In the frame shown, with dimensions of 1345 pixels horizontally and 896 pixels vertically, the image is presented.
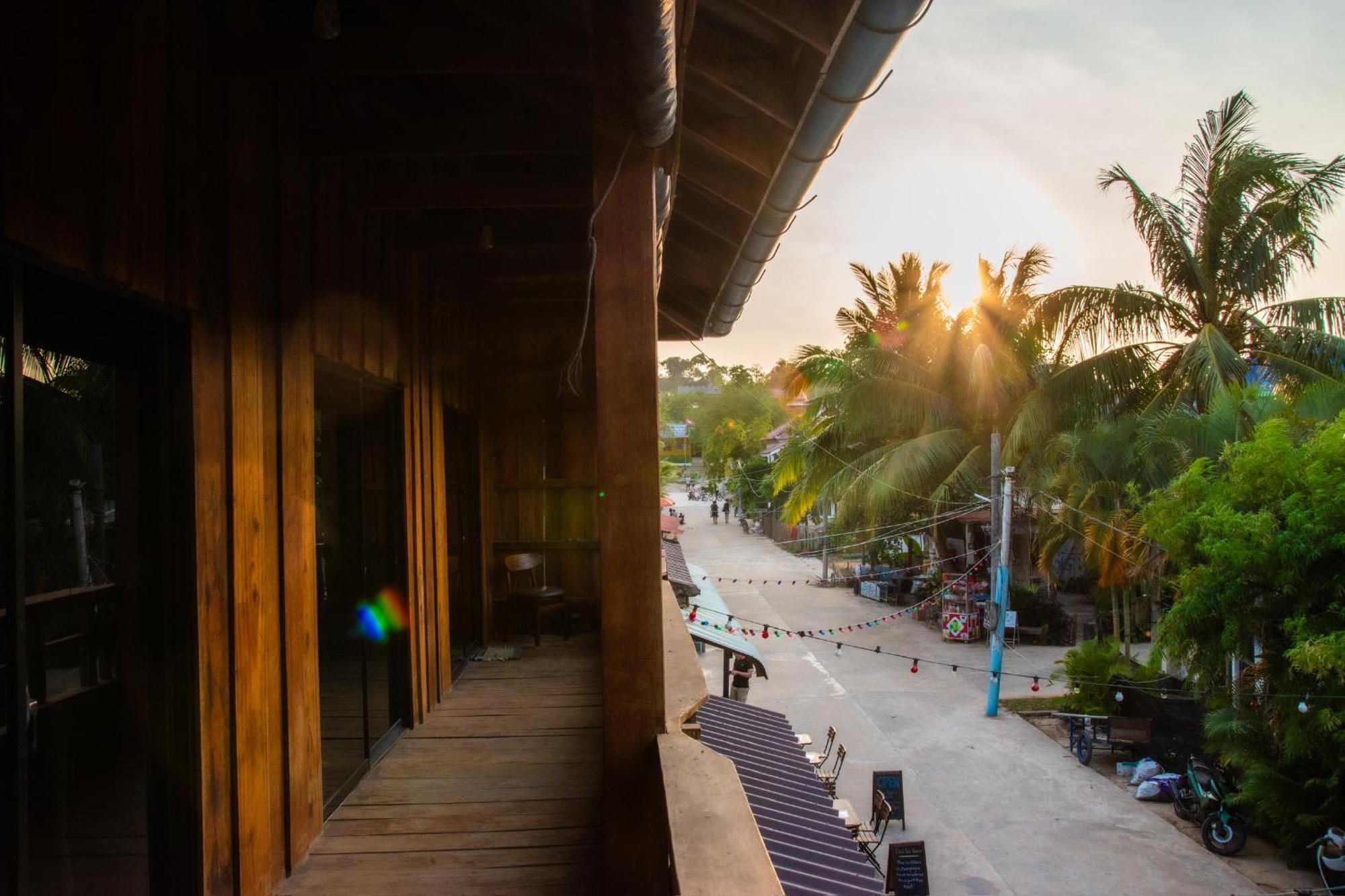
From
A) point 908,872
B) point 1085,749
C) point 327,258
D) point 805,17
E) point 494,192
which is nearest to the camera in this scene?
point 805,17

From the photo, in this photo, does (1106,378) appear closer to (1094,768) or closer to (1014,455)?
(1014,455)

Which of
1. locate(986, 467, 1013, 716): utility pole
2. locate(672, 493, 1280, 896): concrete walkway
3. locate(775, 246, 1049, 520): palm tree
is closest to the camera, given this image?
locate(672, 493, 1280, 896): concrete walkway

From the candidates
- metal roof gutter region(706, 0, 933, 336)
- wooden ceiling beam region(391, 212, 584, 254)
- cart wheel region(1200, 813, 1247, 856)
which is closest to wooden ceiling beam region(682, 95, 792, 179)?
metal roof gutter region(706, 0, 933, 336)

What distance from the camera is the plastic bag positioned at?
11695 mm

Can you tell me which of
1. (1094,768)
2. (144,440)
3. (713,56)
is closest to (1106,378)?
(1094,768)

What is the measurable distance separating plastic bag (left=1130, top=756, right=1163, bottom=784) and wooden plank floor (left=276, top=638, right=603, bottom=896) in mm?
9753

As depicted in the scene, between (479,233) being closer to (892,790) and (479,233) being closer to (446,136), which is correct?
(446,136)

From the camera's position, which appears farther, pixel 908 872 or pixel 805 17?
pixel 908 872

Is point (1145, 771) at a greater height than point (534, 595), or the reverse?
point (534, 595)

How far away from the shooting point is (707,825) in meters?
1.80

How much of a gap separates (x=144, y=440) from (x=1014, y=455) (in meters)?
17.6

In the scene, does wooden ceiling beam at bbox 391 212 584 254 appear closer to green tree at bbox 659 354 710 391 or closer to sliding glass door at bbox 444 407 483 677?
sliding glass door at bbox 444 407 483 677

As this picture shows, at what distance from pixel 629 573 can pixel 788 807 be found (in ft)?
6.38

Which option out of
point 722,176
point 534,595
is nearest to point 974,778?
point 534,595
